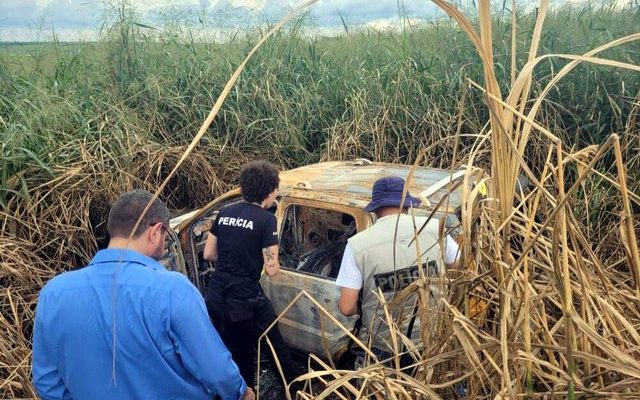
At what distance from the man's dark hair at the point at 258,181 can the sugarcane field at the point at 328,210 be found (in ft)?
0.04

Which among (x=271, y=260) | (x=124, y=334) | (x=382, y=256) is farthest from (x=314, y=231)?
(x=124, y=334)

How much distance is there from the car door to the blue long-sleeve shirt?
106 cm

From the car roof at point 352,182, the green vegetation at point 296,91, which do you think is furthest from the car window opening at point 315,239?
the green vegetation at point 296,91

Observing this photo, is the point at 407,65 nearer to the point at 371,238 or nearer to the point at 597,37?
the point at 597,37

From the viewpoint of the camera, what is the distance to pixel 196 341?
75.8 inches

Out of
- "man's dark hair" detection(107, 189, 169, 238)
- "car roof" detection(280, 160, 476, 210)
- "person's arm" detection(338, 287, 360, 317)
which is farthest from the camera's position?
"car roof" detection(280, 160, 476, 210)

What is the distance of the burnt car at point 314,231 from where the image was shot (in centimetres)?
344

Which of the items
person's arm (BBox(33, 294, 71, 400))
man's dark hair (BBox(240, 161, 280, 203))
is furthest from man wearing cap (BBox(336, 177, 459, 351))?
person's arm (BBox(33, 294, 71, 400))

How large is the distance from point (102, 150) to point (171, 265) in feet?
6.48

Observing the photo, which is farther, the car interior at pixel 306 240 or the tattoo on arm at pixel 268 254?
the car interior at pixel 306 240

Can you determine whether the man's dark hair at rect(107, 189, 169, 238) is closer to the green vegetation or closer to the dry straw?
the dry straw

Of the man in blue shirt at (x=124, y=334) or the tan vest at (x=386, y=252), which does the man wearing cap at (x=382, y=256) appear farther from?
the man in blue shirt at (x=124, y=334)

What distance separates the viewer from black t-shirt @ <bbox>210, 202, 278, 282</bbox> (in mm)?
3393

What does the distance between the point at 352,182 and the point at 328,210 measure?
0.99ft
